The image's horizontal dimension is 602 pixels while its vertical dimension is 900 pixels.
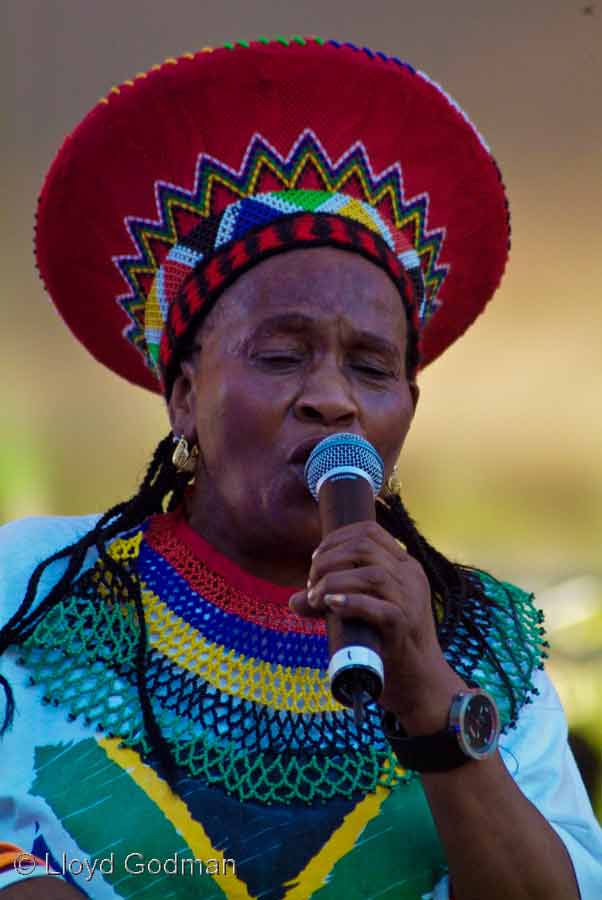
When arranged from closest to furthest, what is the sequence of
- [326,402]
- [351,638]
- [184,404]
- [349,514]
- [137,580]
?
[351,638] < [349,514] < [326,402] < [137,580] < [184,404]

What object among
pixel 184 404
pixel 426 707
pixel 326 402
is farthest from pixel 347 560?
pixel 184 404

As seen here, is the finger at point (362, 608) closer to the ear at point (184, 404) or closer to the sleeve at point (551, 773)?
the sleeve at point (551, 773)

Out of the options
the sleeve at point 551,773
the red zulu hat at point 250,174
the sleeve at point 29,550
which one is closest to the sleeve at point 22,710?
the sleeve at point 29,550

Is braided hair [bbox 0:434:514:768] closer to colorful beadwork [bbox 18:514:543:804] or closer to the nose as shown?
colorful beadwork [bbox 18:514:543:804]

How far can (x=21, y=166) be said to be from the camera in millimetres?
4309

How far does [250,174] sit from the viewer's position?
7.30 ft

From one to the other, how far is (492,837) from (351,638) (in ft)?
1.72

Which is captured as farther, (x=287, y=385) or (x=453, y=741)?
(x=287, y=385)

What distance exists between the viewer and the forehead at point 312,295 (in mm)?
2086

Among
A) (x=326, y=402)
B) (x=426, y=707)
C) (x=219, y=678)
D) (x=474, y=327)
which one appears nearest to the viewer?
(x=426, y=707)

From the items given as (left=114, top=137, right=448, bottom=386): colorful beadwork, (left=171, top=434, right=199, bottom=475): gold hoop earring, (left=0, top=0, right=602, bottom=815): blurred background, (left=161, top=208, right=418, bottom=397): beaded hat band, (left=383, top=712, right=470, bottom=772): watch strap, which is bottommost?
(left=383, top=712, right=470, bottom=772): watch strap

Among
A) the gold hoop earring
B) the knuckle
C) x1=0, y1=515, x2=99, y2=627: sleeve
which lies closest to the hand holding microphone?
the knuckle

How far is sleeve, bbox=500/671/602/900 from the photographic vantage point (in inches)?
79.2

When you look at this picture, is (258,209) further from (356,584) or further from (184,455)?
(356,584)
